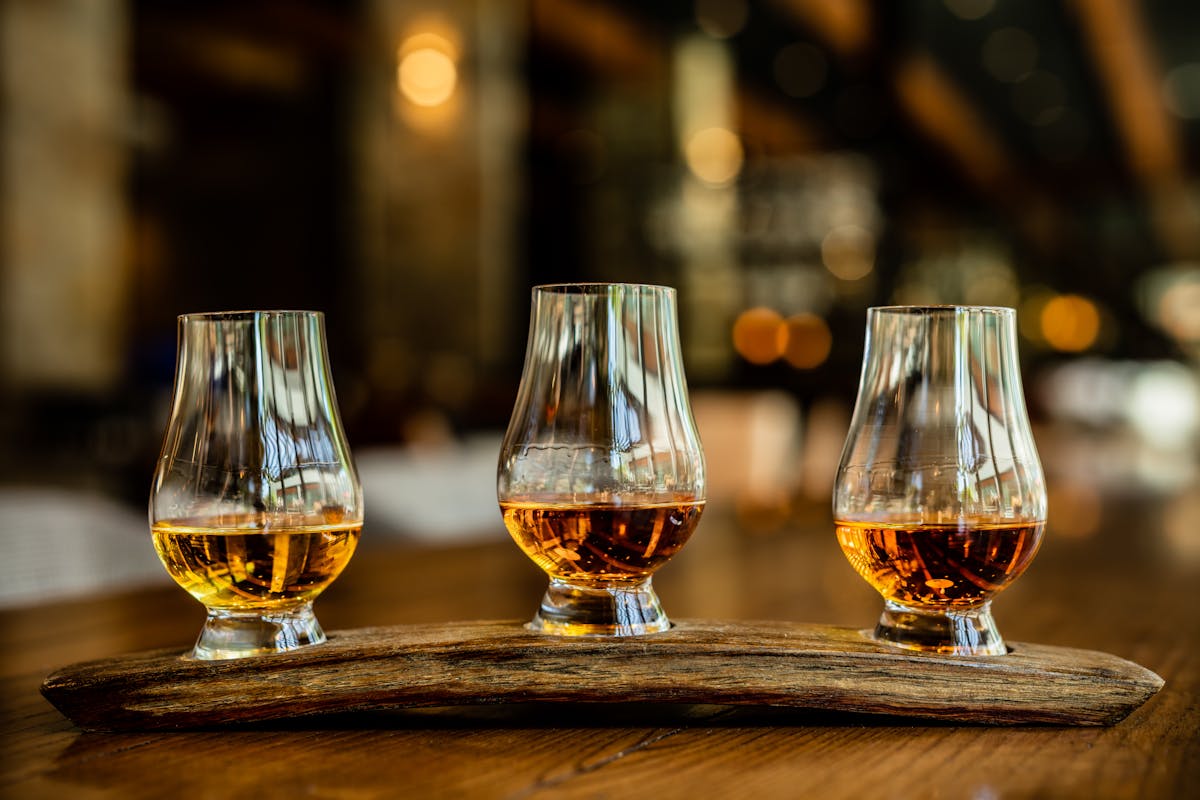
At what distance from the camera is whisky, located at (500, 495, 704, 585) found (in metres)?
0.54

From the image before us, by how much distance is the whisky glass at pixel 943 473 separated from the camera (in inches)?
20.9

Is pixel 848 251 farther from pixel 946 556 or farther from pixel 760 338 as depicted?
pixel 946 556

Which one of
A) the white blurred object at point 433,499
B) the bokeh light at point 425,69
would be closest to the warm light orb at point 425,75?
the bokeh light at point 425,69

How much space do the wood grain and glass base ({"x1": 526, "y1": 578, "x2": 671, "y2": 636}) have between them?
2cm

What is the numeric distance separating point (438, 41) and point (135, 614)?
224 inches

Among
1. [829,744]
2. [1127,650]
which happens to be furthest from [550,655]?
[1127,650]

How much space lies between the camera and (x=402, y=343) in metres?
6.80

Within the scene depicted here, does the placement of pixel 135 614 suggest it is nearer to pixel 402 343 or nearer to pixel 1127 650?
pixel 1127 650

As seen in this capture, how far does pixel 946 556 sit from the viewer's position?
53 cm

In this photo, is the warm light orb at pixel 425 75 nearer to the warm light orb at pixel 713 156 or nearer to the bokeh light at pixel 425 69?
the bokeh light at pixel 425 69

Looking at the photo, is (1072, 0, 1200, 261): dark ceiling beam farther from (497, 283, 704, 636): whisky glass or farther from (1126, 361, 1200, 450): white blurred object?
(497, 283, 704, 636): whisky glass

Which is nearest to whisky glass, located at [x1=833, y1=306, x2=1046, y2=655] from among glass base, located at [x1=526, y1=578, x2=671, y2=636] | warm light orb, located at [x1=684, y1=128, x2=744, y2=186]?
glass base, located at [x1=526, y1=578, x2=671, y2=636]

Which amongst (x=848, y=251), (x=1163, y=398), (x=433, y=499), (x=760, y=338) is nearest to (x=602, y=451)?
(x=433, y=499)

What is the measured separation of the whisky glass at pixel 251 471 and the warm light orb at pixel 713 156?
9.85 meters
